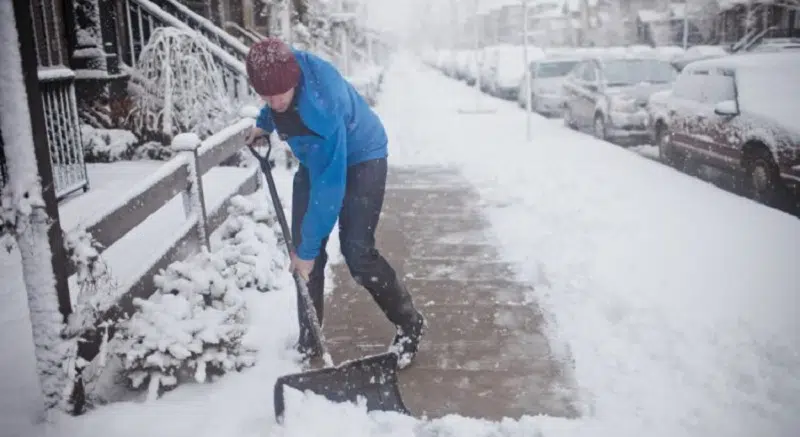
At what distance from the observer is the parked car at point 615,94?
1233cm

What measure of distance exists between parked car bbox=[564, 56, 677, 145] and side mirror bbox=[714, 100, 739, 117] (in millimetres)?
3491

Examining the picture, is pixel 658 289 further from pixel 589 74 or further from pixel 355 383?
pixel 589 74

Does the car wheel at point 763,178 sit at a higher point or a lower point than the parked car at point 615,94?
lower

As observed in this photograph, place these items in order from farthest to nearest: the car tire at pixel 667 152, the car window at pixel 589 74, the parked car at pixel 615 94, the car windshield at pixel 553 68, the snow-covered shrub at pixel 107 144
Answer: the car windshield at pixel 553 68, the car window at pixel 589 74, the parked car at pixel 615 94, the car tire at pixel 667 152, the snow-covered shrub at pixel 107 144

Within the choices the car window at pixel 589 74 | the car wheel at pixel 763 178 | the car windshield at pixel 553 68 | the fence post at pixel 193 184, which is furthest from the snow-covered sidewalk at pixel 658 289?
A: the car windshield at pixel 553 68

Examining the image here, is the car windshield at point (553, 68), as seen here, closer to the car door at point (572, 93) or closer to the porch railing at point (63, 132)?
the car door at point (572, 93)

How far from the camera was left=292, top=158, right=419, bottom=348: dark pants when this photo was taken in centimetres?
339

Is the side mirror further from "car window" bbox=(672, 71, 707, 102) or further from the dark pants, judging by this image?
the dark pants

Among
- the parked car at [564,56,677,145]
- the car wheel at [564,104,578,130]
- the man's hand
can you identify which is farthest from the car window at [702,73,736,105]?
the man's hand

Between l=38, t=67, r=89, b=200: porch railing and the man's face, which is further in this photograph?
l=38, t=67, r=89, b=200: porch railing

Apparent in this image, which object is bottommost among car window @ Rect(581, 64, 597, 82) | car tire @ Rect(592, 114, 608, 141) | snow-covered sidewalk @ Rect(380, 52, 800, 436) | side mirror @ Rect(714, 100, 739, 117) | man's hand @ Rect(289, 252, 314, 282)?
snow-covered sidewalk @ Rect(380, 52, 800, 436)

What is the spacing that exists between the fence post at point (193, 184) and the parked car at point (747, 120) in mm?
6426

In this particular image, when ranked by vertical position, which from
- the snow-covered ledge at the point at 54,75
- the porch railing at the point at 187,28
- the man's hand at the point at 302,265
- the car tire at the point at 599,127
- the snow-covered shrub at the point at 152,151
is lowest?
the car tire at the point at 599,127

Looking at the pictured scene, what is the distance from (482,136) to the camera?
521 inches
